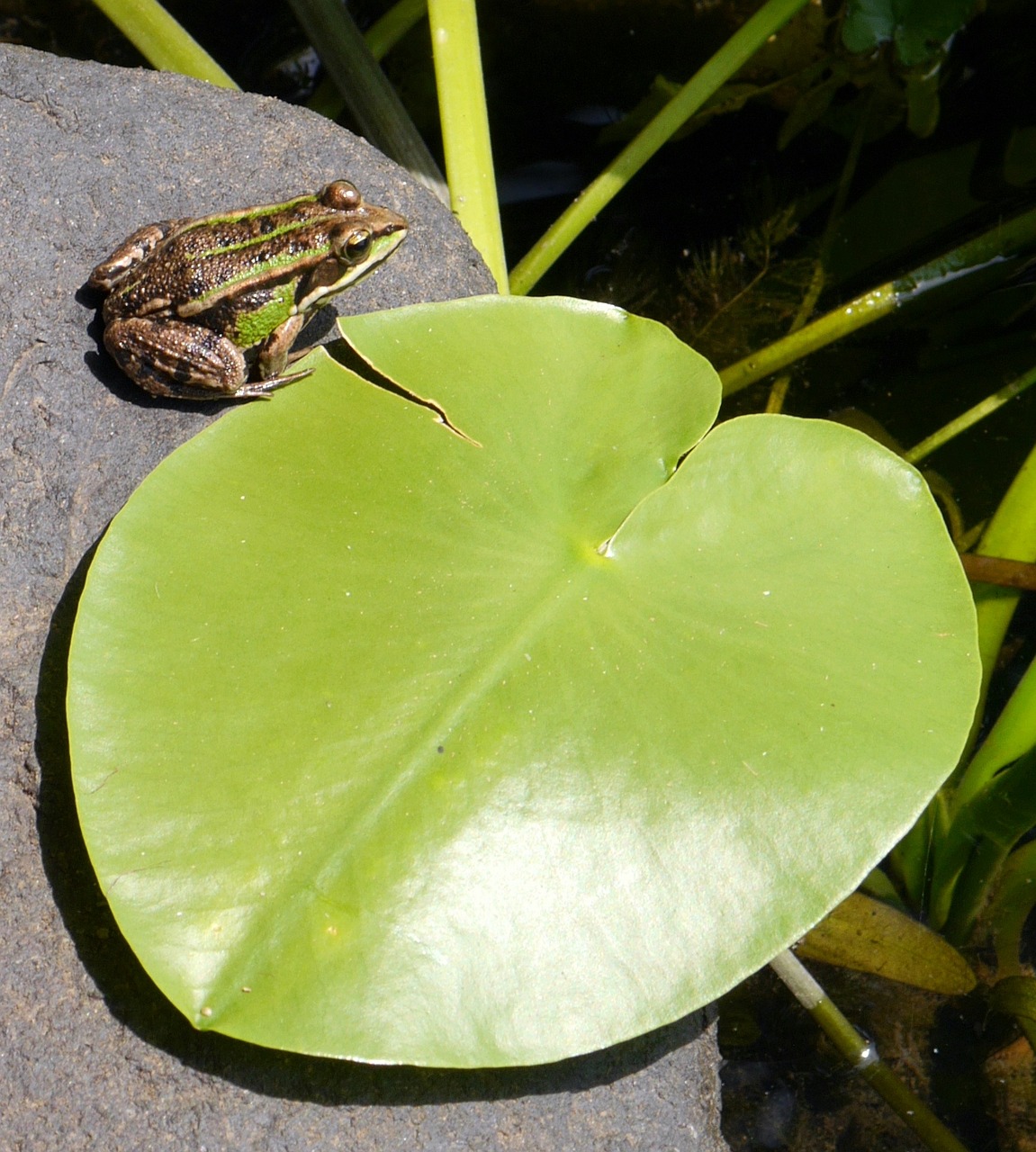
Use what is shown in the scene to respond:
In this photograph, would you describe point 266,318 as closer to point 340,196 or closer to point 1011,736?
point 340,196

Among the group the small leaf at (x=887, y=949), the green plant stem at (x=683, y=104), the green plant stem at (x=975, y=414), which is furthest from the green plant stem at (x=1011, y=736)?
the green plant stem at (x=683, y=104)

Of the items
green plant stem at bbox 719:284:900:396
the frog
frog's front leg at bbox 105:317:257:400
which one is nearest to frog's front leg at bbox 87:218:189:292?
the frog

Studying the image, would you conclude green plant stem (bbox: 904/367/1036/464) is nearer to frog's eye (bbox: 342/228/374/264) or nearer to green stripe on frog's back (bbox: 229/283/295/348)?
frog's eye (bbox: 342/228/374/264)

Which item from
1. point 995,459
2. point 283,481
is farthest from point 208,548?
point 995,459

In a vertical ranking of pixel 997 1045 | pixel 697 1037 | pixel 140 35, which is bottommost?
pixel 997 1045

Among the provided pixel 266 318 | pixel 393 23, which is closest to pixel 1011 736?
pixel 266 318

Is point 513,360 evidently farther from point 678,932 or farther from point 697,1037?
point 697,1037
